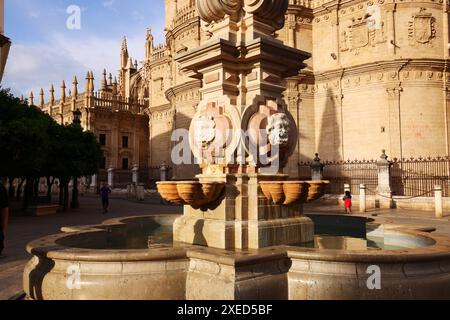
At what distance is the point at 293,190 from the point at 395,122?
23.5 metres

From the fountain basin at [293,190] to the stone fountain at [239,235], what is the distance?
0.01 m

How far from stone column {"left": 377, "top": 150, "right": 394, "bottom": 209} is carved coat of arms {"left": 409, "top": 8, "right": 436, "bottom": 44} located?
31.0 ft

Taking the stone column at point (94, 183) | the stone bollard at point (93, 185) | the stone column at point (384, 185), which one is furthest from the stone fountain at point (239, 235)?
the stone column at point (94, 183)

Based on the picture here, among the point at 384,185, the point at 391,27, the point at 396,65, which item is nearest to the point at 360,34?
Answer: the point at 391,27

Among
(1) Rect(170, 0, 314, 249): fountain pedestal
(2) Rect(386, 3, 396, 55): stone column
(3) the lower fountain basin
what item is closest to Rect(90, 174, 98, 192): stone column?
(2) Rect(386, 3, 396, 55): stone column

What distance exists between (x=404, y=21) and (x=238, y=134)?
2521 centimetres

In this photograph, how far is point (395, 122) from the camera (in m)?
26.0

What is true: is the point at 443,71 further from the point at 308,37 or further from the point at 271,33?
the point at 271,33

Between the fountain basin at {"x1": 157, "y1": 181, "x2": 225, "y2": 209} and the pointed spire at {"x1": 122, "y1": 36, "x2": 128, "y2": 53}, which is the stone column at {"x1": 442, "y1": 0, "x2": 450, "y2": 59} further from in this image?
the pointed spire at {"x1": 122, "y1": 36, "x2": 128, "y2": 53}

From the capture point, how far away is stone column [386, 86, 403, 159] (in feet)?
84.7

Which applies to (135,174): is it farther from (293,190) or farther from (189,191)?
(293,190)

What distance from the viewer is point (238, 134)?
5.67 metres

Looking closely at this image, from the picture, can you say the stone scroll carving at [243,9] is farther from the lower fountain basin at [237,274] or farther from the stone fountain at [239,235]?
the lower fountain basin at [237,274]
